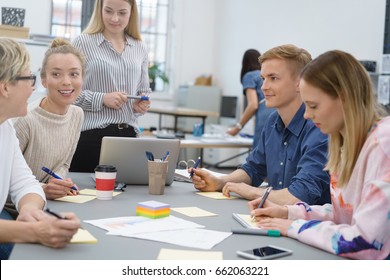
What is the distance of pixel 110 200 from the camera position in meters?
1.92

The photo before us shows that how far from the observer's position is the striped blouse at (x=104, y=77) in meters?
2.68

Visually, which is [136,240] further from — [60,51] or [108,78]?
[108,78]

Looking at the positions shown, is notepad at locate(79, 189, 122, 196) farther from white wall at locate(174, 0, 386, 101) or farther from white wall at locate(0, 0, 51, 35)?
white wall at locate(0, 0, 51, 35)

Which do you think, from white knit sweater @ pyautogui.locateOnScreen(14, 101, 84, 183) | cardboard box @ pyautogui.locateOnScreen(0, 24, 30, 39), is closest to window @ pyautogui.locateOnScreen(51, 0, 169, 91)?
cardboard box @ pyautogui.locateOnScreen(0, 24, 30, 39)

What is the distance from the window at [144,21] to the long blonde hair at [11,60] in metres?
7.03

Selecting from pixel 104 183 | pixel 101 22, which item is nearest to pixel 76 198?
pixel 104 183

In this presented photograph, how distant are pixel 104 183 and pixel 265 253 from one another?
0.81 m

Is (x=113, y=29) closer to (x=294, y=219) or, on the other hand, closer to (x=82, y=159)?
(x=82, y=159)

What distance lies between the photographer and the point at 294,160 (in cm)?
219

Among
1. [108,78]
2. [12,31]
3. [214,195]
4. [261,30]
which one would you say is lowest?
[214,195]

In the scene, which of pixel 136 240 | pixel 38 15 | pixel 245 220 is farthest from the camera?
pixel 38 15

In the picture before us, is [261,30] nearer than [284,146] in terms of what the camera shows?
No

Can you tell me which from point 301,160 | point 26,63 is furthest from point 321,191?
point 26,63

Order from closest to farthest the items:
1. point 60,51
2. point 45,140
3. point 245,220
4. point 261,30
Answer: point 245,220, point 45,140, point 60,51, point 261,30
